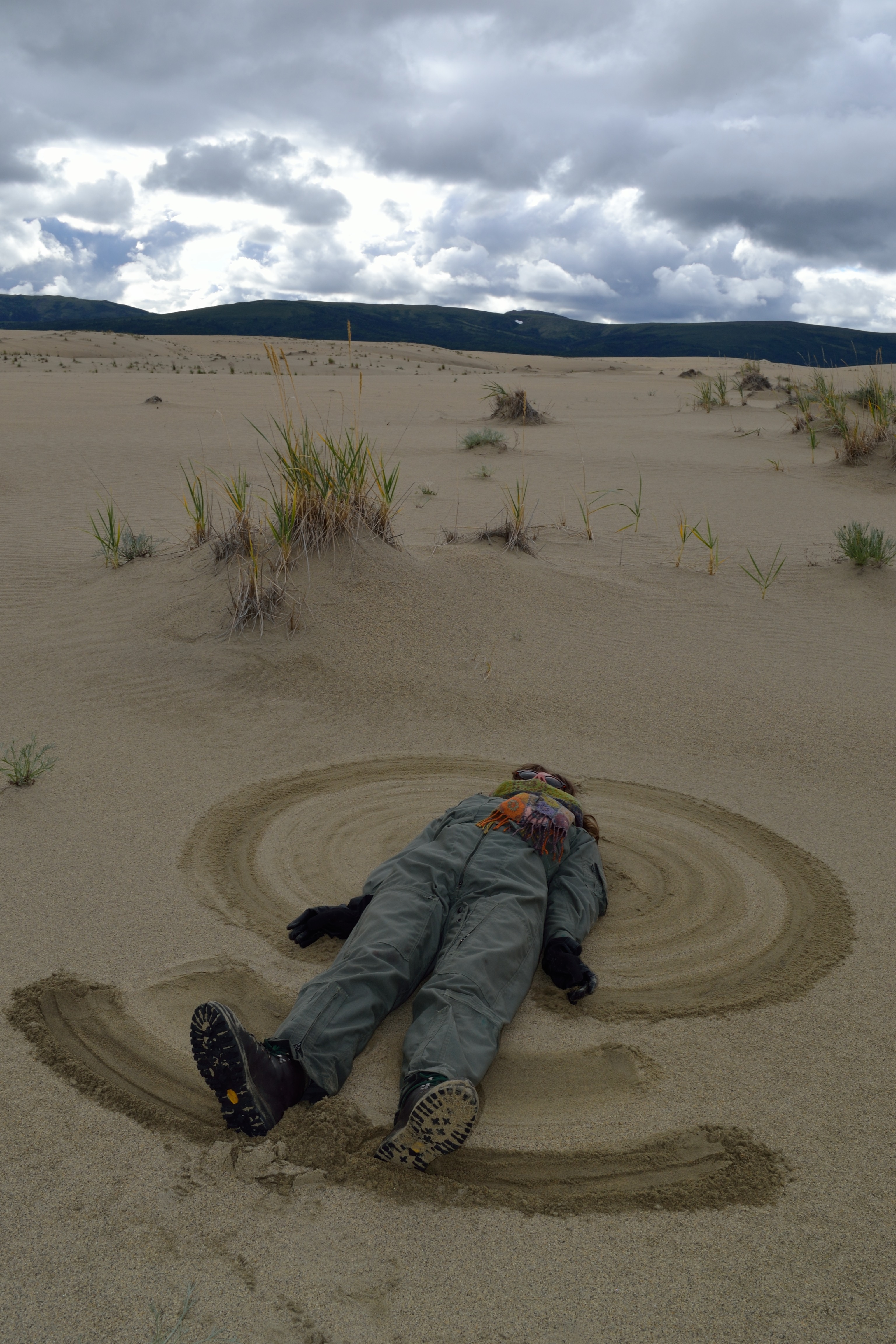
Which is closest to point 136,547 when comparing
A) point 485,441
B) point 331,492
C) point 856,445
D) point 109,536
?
point 109,536

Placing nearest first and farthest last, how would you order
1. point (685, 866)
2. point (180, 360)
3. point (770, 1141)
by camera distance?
point (770, 1141), point (685, 866), point (180, 360)

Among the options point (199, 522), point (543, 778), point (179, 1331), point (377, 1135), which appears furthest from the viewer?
point (199, 522)

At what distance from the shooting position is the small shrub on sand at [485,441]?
10.6 m

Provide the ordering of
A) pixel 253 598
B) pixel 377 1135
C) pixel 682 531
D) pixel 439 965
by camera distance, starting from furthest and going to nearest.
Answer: pixel 682 531 → pixel 253 598 → pixel 439 965 → pixel 377 1135

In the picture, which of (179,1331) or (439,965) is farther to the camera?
(439,965)

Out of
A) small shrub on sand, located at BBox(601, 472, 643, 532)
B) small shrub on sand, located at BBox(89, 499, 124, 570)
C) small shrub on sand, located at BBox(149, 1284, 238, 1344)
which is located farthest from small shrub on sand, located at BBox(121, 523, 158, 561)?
small shrub on sand, located at BBox(149, 1284, 238, 1344)

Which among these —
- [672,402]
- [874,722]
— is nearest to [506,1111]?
[874,722]

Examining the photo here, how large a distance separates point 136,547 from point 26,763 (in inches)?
116

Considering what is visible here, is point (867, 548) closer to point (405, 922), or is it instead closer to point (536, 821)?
point (536, 821)

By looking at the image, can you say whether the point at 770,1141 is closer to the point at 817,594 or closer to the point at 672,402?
the point at 817,594

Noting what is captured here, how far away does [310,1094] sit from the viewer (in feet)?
6.71

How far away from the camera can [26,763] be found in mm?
3709

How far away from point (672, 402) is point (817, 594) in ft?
35.6

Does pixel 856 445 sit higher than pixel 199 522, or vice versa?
pixel 856 445
